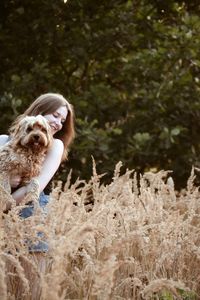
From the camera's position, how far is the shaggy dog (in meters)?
3.68

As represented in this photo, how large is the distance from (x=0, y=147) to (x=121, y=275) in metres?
1.06

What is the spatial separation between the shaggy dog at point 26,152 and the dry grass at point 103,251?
290 millimetres

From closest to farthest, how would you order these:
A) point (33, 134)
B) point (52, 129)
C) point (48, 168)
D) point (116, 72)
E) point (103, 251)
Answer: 1. point (103, 251)
2. point (33, 134)
3. point (48, 168)
4. point (52, 129)
5. point (116, 72)

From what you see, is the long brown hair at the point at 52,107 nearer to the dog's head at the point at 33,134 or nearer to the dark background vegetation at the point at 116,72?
the dog's head at the point at 33,134

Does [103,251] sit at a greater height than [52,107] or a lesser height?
lesser

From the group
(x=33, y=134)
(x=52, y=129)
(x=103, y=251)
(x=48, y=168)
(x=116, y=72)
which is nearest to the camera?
(x=103, y=251)

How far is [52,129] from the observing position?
4.26 m

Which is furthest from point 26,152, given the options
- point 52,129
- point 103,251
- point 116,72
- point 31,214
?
point 116,72

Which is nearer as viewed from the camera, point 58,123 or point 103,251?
point 103,251

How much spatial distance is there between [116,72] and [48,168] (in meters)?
4.81

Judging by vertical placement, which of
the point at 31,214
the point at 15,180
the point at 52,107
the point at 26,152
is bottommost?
the point at 31,214

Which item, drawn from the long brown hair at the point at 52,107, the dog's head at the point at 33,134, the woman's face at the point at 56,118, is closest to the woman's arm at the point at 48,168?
the dog's head at the point at 33,134

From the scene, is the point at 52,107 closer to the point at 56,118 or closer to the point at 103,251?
the point at 56,118

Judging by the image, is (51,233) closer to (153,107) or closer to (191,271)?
(191,271)
